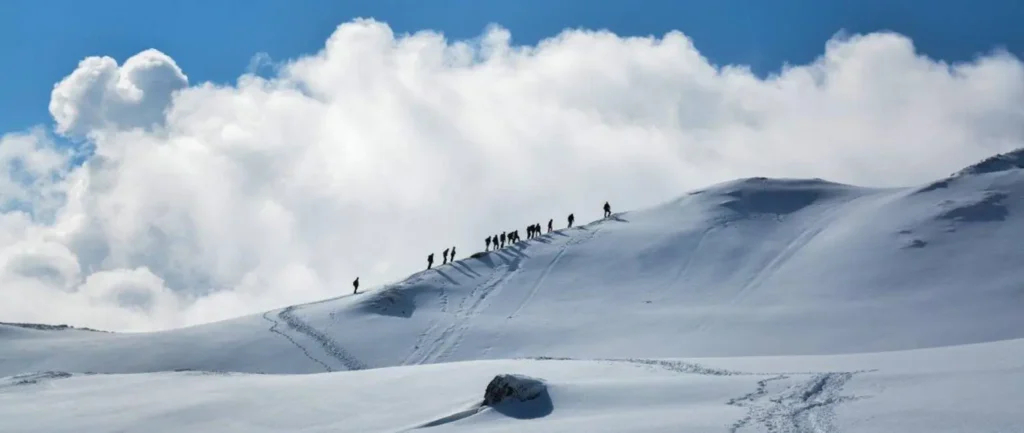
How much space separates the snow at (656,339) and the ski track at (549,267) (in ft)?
1.25

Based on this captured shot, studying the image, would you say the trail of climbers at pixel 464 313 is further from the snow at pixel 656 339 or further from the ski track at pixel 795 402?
the ski track at pixel 795 402

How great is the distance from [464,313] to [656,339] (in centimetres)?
1098

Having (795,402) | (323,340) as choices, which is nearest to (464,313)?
(323,340)

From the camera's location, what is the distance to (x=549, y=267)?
57594 millimetres

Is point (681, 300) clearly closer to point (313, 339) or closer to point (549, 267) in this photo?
point (549, 267)

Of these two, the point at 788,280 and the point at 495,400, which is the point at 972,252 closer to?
the point at 788,280

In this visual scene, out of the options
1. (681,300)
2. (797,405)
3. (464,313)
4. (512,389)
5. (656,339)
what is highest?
(464,313)

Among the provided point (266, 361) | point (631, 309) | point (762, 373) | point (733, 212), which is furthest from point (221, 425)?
point (733, 212)

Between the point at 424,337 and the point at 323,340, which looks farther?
the point at 323,340

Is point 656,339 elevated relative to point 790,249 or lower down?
lower down

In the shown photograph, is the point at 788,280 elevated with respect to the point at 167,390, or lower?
elevated

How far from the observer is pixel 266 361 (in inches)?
1811

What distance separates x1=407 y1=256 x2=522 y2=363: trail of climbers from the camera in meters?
45.7

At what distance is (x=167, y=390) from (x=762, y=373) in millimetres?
19312
